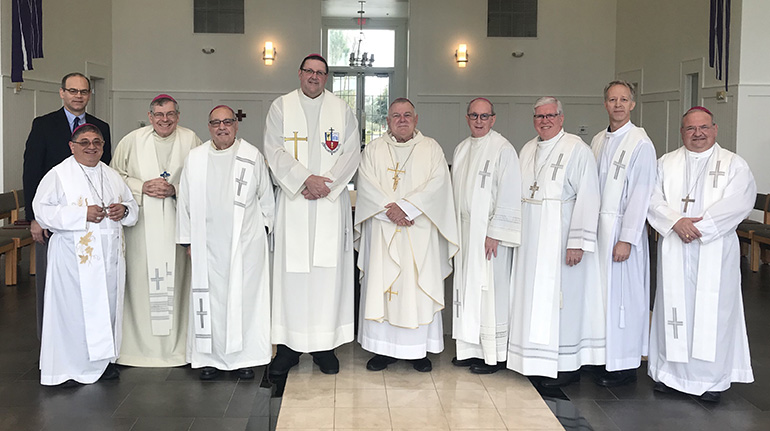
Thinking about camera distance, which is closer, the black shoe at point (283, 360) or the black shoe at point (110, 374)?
the black shoe at point (110, 374)

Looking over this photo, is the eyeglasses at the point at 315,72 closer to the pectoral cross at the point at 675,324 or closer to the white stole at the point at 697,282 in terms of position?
the white stole at the point at 697,282

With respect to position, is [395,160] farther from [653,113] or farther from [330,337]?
[653,113]

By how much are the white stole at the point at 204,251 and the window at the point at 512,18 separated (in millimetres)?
11504

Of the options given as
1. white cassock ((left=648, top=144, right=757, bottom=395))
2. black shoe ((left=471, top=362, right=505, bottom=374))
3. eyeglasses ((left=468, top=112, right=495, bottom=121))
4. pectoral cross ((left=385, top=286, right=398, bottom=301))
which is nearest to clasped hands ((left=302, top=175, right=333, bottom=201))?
pectoral cross ((left=385, top=286, right=398, bottom=301))

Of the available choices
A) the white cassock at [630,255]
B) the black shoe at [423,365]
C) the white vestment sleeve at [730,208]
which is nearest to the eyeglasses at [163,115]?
the black shoe at [423,365]

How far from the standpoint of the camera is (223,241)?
4.98 m

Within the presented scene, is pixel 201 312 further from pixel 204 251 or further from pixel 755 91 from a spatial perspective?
pixel 755 91

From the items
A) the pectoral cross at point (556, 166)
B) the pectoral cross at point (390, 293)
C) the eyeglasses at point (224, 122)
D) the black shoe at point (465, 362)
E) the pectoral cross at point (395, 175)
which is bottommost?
the black shoe at point (465, 362)

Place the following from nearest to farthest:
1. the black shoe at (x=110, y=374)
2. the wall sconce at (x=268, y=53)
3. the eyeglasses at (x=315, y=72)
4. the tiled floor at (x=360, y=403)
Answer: the tiled floor at (x=360, y=403) → the black shoe at (x=110, y=374) → the eyeglasses at (x=315, y=72) → the wall sconce at (x=268, y=53)

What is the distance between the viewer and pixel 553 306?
4.88 metres

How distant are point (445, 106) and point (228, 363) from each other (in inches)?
440

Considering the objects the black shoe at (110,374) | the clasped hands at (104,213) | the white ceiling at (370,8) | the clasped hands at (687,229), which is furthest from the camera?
the white ceiling at (370,8)

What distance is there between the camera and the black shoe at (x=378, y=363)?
17.2 ft

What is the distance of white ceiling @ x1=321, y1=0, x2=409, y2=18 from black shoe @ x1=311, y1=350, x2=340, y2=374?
12041 millimetres
